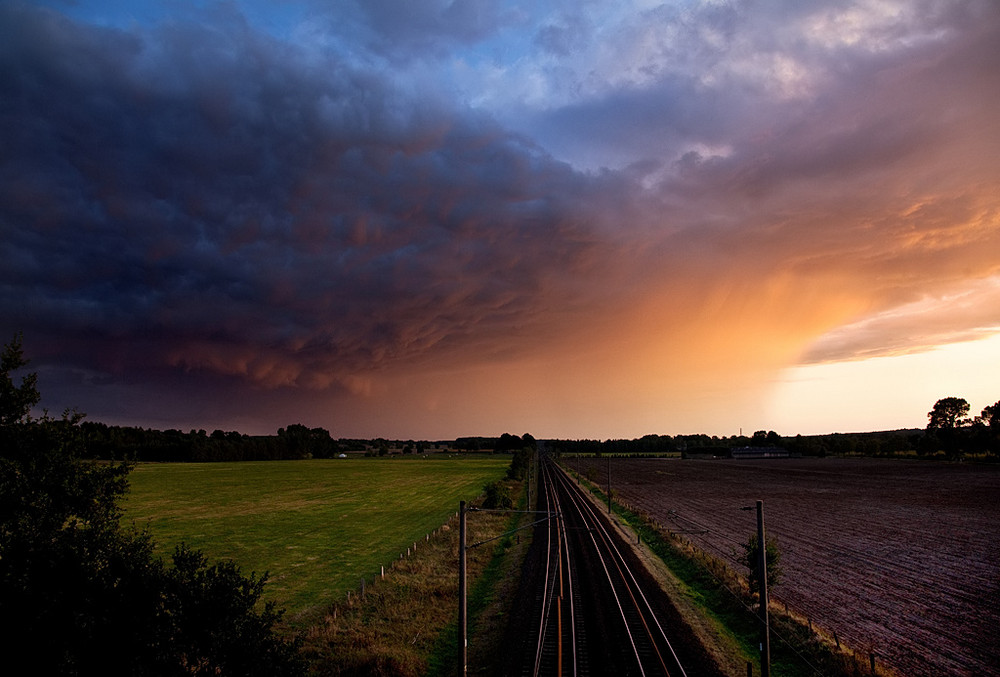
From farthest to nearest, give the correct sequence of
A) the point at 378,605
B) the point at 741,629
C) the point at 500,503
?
1. the point at 500,503
2. the point at 378,605
3. the point at 741,629

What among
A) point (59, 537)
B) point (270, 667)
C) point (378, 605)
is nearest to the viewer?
point (270, 667)

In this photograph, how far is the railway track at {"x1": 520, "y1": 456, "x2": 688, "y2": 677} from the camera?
926 inches

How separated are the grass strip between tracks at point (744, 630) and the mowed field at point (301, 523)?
22.5 m

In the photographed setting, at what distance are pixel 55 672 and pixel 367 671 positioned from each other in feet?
36.0

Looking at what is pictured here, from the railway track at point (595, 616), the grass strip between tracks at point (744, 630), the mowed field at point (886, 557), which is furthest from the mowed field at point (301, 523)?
the mowed field at point (886, 557)

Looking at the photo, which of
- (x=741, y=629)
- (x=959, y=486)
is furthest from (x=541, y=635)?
(x=959, y=486)

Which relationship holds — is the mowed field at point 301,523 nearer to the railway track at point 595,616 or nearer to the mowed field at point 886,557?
the railway track at point 595,616

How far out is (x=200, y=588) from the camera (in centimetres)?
1518

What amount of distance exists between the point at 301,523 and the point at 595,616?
48822 millimetres

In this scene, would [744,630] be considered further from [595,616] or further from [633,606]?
[595,616]

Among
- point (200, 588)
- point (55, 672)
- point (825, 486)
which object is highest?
point (200, 588)

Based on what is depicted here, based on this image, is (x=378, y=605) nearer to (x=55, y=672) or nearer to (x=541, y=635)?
(x=541, y=635)

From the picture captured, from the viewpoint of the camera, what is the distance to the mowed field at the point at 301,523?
137ft

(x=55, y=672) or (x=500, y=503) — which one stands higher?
(x=55, y=672)
